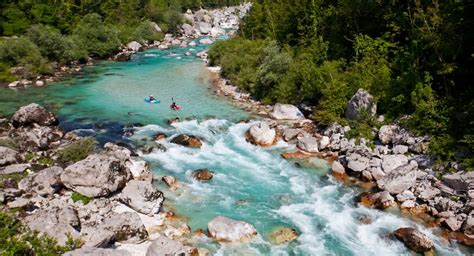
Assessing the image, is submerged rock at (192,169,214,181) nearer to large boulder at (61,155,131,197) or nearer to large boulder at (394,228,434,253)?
large boulder at (61,155,131,197)

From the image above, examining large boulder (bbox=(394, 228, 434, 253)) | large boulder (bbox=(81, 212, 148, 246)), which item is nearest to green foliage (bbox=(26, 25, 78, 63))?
large boulder (bbox=(81, 212, 148, 246))

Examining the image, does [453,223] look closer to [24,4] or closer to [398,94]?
[398,94]

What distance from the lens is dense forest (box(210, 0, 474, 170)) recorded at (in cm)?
2242

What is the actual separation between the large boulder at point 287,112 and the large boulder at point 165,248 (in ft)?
57.2

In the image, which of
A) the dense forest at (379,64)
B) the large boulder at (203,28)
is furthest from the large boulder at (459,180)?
the large boulder at (203,28)

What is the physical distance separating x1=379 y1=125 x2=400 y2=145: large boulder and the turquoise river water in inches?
155

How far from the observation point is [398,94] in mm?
26062

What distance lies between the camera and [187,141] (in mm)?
26016

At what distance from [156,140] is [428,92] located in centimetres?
1722

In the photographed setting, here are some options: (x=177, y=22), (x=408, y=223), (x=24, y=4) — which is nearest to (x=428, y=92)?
(x=408, y=223)

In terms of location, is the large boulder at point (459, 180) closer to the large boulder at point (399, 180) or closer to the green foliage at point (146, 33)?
the large boulder at point (399, 180)

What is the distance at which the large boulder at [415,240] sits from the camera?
15805 mm

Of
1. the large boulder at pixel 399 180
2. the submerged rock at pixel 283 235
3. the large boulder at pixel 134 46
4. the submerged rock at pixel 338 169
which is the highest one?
the large boulder at pixel 399 180

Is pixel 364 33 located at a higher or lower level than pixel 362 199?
higher
